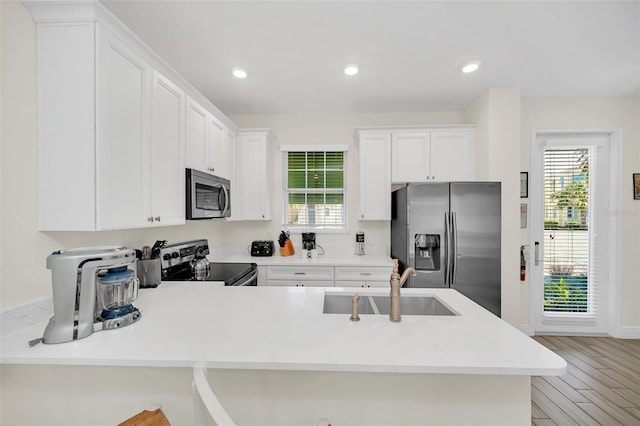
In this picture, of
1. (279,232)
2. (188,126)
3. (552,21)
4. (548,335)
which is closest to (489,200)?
(552,21)

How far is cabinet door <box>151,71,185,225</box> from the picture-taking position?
1.76 metres

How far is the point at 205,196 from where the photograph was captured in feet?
7.75

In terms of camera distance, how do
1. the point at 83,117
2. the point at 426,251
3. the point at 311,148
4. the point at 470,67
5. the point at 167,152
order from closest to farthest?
the point at 83,117
the point at 167,152
the point at 470,67
the point at 426,251
the point at 311,148

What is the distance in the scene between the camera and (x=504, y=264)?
9.67 ft

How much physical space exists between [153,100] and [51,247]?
40.6 inches

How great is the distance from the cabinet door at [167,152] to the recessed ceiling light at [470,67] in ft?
8.17

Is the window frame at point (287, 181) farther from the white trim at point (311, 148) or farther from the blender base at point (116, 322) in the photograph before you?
the blender base at point (116, 322)

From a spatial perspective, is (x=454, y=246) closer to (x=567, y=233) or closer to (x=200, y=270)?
(x=567, y=233)

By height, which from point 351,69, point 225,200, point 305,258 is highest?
point 351,69

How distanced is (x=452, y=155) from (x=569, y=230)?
5.86 feet

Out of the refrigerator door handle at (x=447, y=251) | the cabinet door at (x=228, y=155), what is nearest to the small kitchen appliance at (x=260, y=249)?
the cabinet door at (x=228, y=155)

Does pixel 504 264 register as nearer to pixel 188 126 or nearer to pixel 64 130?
pixel 188 126

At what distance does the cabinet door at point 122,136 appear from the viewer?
4.41ft

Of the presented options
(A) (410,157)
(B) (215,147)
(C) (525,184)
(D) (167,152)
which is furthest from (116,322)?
(C) (525,184)
